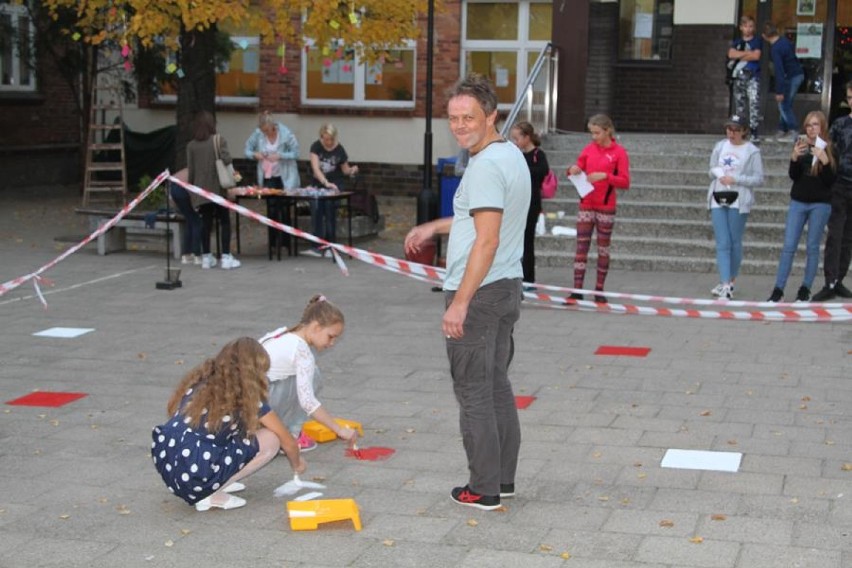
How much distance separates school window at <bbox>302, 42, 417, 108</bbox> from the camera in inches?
972

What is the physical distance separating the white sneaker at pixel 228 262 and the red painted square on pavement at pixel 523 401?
690 centimetres

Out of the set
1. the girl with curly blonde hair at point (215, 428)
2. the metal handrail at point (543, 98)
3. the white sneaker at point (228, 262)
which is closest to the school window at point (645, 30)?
the metal handrail at point (543, 98)

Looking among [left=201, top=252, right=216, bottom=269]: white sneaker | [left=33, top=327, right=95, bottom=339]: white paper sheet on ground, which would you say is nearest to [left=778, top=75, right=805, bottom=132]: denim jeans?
[left=201, top=252, right=216, bottom=269]: white sneaker

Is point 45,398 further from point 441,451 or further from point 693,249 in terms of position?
point 693,249

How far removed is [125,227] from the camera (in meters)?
16.1

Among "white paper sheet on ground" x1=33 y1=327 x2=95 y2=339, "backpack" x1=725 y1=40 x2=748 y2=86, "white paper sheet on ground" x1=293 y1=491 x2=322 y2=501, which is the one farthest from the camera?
"backpack" x1=725 y1=40 x2=748 y2=86

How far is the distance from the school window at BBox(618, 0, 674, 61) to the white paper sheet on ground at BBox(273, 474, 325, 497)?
51.2ft

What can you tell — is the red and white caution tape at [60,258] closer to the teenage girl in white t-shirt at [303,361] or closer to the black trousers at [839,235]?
the teenage girl in white t-shirt at [303,361]

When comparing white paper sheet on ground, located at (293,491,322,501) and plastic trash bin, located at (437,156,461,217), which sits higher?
plastic trash bin, located at (437,156,461,217)

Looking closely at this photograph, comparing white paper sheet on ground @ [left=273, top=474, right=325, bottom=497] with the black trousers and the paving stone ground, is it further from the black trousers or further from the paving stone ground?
the black trousers

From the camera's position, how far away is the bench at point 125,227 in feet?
51.0

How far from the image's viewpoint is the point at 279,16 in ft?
56.0

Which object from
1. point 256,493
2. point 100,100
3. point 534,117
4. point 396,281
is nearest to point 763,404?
point 256,493

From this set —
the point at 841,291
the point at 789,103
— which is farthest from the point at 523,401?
the point at 789,103
